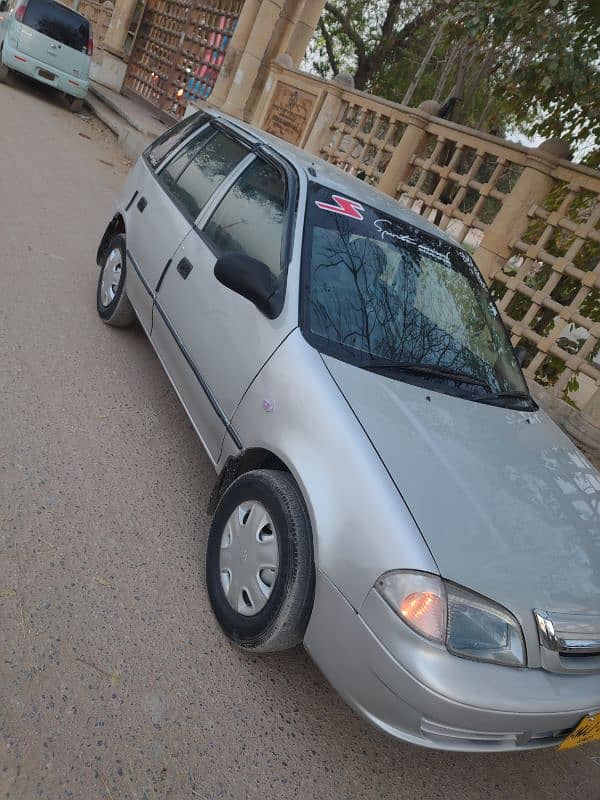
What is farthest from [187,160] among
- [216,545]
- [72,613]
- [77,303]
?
[72,613]

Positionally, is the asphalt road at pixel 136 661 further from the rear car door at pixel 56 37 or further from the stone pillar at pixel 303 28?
the stone pillar at pixel 303 28

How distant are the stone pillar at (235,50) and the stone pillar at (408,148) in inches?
253

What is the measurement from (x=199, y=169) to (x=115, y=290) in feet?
3.79

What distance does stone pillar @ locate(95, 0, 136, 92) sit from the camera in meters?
17.5

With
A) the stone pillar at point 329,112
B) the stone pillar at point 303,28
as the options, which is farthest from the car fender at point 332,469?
the stone pillar at point 303,28

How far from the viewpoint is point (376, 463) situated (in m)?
2.26

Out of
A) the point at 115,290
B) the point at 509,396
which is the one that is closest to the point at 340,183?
the point at 509,396

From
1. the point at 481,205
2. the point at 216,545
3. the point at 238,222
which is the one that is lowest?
the point at 216,545

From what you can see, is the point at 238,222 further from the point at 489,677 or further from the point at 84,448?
the point at 489,677

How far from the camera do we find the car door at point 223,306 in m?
2.96

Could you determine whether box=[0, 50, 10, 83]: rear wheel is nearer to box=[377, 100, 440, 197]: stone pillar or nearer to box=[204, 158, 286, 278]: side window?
box=[377, 100, 440, 197]: stone pillar

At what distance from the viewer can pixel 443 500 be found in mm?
2270

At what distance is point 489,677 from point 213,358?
1894mm

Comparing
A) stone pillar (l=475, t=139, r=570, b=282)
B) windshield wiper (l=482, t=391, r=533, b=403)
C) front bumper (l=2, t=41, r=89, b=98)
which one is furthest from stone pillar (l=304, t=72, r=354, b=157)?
windshield wiper (l=482, t=391, r=533, b=403)
